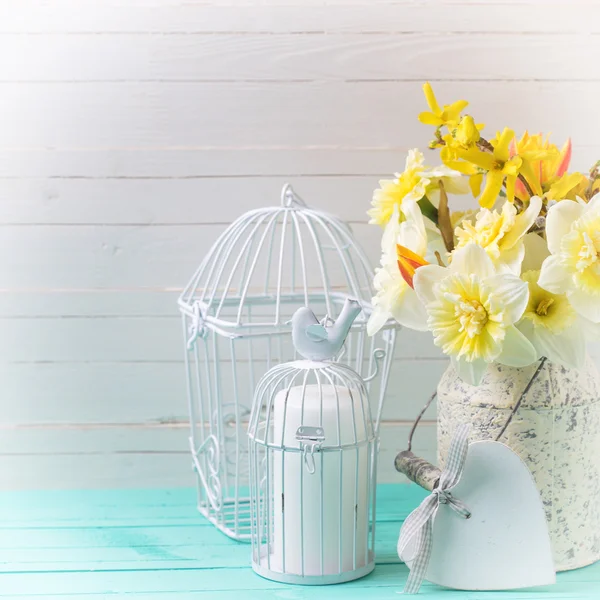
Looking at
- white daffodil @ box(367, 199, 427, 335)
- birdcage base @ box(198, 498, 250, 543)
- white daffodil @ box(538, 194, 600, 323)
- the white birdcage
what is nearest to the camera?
white daffodil @ box(538, 194, 600, 323)

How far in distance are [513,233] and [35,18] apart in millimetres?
896

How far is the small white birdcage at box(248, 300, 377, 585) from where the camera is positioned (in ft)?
3.33

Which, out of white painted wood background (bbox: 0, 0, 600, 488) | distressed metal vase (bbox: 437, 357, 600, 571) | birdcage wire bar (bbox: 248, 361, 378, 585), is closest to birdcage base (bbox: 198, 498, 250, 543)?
birdcage wire bar (bbox: 248, 361, 378, 585)

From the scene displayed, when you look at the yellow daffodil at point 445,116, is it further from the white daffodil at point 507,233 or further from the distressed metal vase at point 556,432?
the distressed metal vase at point 556,432

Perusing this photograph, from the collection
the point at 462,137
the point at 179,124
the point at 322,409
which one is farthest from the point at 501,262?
the point at 179,124

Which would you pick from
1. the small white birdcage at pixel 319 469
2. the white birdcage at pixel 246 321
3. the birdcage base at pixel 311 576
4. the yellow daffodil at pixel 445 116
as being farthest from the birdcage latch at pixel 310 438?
the yellow daffodil at pixel 445 116

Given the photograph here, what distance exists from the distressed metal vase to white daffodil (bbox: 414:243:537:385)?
88 mm

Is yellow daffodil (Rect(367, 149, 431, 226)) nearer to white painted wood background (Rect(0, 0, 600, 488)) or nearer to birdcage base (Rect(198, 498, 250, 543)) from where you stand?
white painted wood background (Rect(0, 0, 600, 488))

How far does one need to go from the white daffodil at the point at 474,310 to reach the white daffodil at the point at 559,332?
0.02 metres

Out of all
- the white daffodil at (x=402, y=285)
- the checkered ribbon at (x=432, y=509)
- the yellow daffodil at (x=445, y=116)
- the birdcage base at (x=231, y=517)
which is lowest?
the birdcage base at (x=231, y=517)

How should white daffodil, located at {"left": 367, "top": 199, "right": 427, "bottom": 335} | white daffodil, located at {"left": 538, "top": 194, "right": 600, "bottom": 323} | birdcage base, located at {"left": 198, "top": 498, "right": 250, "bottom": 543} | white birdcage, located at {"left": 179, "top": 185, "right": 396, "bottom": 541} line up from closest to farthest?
white daffodil, located at {"left": 538, "top": 194, "right": 600, "bottom": 323}, white daffodil, located at {"left": 367, "top": 199, "right": 427, "bottom": 335}, birdcage base, located at {"left": 198, "top": 498, "right": 250, "bottom": 543}, white birdcage, located at {"left": 179, "top": 185, "right": 396, "bottom": 541}

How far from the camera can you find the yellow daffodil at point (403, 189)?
1004mm

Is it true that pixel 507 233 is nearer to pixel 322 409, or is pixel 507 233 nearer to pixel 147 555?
pixel 322 409

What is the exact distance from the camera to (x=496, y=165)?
3.11ft
